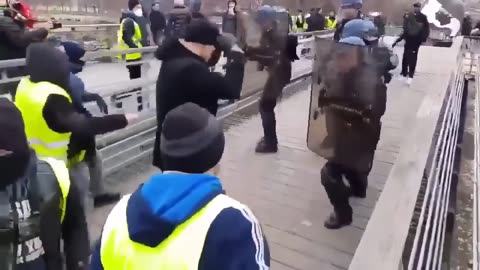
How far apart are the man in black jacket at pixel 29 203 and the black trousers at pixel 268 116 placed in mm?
3383

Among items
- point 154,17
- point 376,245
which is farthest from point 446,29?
point 376,245

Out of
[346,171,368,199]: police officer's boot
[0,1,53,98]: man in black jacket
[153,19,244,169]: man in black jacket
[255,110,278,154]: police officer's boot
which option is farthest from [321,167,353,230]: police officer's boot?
[0,1,53,98]: man in black jacket

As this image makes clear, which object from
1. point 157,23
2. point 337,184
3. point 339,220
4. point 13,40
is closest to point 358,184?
point 339,220

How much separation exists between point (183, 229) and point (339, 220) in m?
2.67

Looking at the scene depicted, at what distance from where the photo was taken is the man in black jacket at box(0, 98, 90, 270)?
1.58m

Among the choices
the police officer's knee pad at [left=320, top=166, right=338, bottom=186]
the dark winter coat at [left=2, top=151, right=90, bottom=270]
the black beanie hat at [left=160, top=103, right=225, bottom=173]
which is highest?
the black beanie hat at [left=160, top=103, right=225, bottom=173]

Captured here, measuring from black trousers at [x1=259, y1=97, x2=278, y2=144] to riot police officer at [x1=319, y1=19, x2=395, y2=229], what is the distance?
142cm

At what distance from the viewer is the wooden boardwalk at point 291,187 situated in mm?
3447

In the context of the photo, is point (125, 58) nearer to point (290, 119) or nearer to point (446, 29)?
point (290, 119)

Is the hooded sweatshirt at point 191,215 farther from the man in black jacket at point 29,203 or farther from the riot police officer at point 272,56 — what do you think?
the riot police officer at point 272,56

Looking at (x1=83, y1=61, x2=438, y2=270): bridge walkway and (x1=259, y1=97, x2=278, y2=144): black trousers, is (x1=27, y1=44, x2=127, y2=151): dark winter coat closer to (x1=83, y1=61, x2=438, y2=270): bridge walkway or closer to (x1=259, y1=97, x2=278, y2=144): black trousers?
(x1=83, y1=61, x2=438, y2=270): bridge walkway

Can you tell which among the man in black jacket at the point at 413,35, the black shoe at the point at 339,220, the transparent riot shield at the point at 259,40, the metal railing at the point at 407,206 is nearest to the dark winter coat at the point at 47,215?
the metal railing at the point at 407,206

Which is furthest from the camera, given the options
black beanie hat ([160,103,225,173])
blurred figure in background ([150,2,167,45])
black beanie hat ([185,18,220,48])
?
blurred figure in background ([150,2,167,45])

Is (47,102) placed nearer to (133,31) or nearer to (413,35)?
(133,31)
